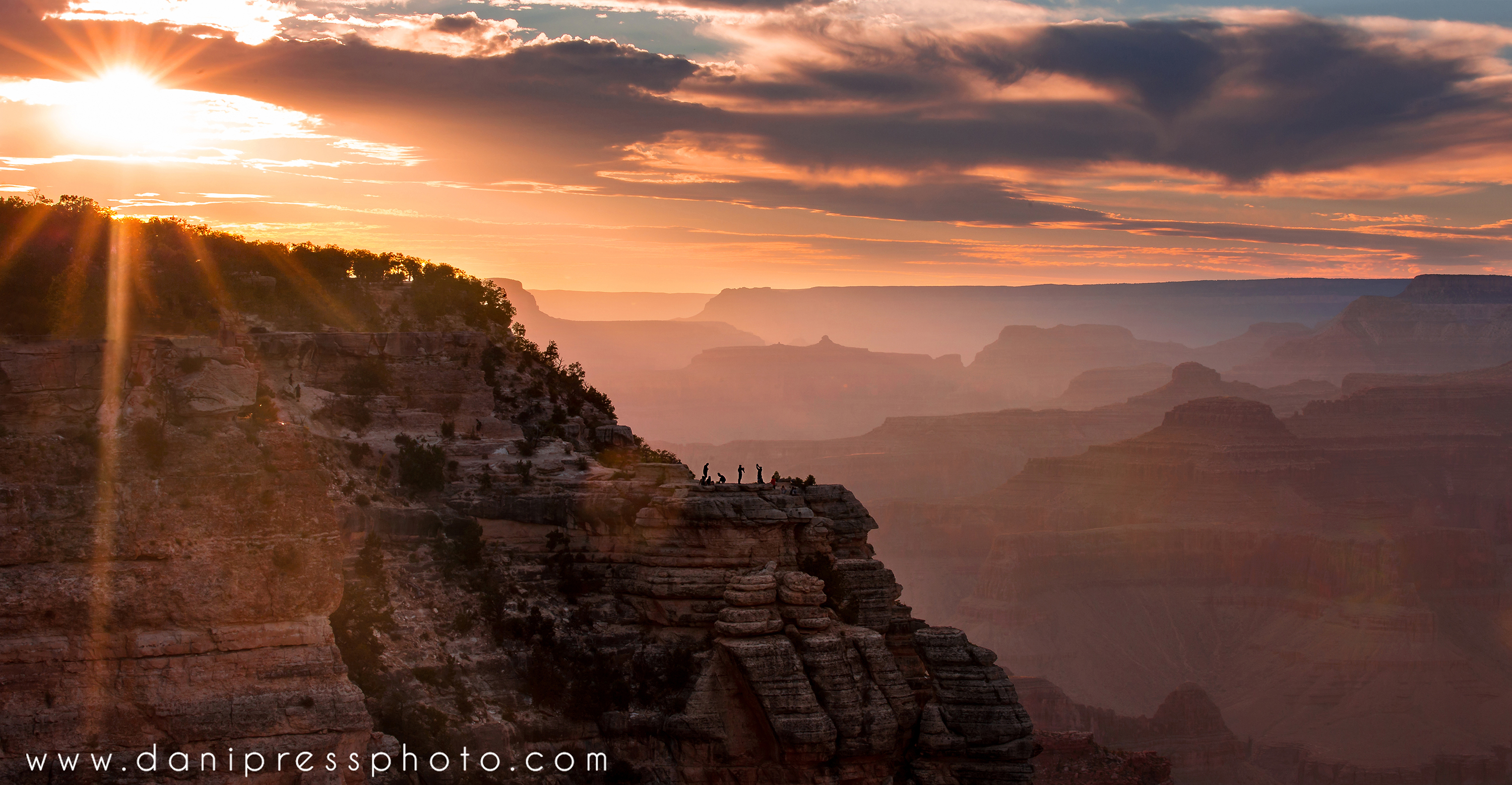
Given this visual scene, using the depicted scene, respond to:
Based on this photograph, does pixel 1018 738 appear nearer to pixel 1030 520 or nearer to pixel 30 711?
pixel 30 711

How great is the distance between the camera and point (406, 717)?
3550 centimetres

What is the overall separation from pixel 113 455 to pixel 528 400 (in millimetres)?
20496

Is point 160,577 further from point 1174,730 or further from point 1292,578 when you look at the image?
point 1292,578

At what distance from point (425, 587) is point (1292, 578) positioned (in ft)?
371

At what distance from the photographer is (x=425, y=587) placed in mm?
40469

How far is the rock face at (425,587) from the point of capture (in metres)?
28.3

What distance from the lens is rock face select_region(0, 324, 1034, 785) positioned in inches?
1114

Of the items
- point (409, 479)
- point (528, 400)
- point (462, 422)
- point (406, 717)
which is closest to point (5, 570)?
point (406, 717)

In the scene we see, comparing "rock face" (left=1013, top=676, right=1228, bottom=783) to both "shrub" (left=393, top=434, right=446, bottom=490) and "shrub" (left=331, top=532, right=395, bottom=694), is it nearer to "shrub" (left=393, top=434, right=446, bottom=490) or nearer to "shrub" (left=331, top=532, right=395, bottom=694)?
"shrub" (left=393, top=434, right=446, bottom=490)

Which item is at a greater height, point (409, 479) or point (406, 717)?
point (409, 479)

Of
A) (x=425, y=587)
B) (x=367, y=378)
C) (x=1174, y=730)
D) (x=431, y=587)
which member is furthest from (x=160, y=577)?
(x=1174, y=730)

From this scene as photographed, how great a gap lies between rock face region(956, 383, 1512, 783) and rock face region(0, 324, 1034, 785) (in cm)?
5359

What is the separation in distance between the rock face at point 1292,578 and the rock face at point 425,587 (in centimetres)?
5359

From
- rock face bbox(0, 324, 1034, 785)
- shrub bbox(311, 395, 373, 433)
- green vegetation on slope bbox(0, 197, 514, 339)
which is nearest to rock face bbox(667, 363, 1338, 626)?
green vegetation on slope bbox(0, 197, 514, 339)
